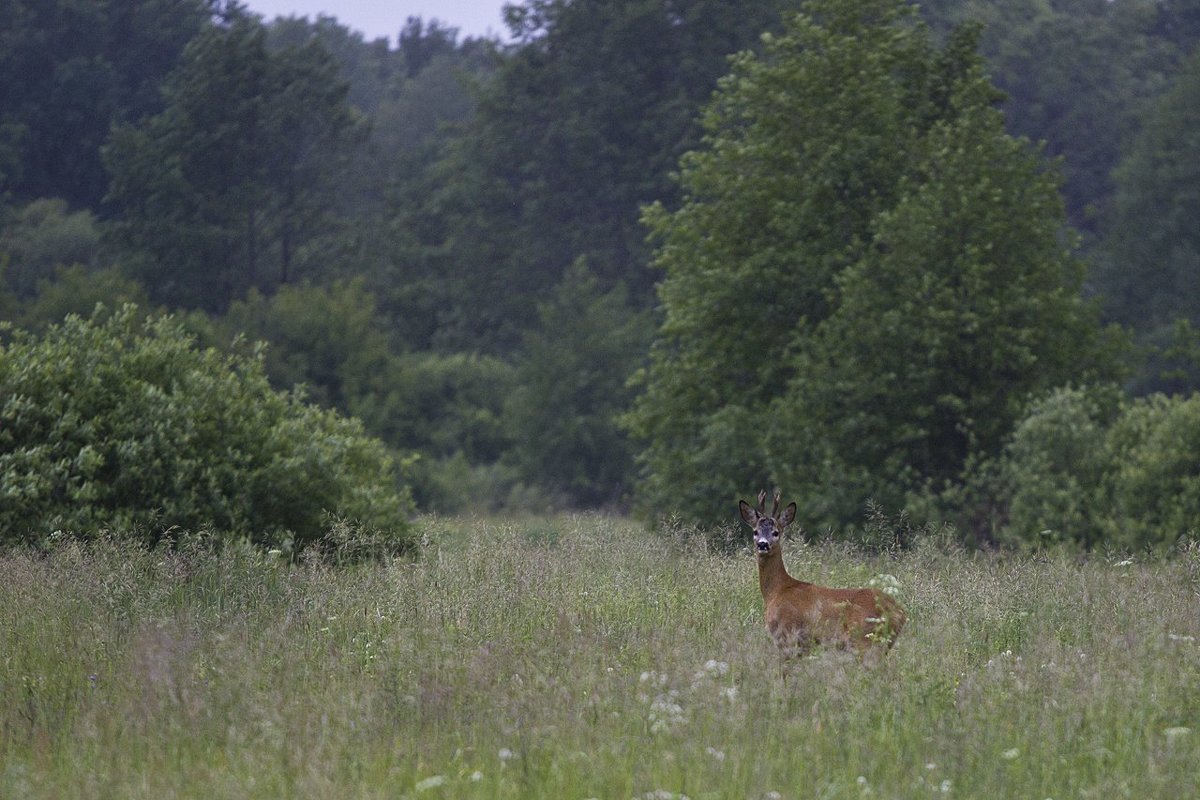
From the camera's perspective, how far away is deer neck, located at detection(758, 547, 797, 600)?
30.9 ft

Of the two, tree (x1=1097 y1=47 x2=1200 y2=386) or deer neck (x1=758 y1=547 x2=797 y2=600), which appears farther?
tree (x1=1097 y1=47 x2=1200 y2=386)

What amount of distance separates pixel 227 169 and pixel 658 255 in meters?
22.2

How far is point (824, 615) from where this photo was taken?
28.8ft

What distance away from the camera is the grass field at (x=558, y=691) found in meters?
7.00

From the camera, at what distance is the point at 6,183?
54.2 metres

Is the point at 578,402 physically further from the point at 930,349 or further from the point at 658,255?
the point at 930,349

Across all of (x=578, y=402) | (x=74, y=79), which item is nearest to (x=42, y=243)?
(x=74, y=79)

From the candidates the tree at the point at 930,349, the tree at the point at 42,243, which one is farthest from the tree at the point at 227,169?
the tree at the point at 930,349

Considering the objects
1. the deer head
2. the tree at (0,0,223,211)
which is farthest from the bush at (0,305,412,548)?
the tree at (0,0,223,211)

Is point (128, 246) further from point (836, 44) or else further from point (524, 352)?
point (836, 44)

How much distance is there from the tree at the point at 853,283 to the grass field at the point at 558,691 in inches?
478

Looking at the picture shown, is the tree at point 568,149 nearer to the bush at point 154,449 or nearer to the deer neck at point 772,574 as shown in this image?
the bush at point 154,449

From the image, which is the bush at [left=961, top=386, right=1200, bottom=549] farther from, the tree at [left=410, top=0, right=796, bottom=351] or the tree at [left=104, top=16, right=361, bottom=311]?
the tree at [left=104, top=16, right=361, bottom=311]

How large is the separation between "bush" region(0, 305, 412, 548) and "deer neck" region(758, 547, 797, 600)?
19.0 ft
